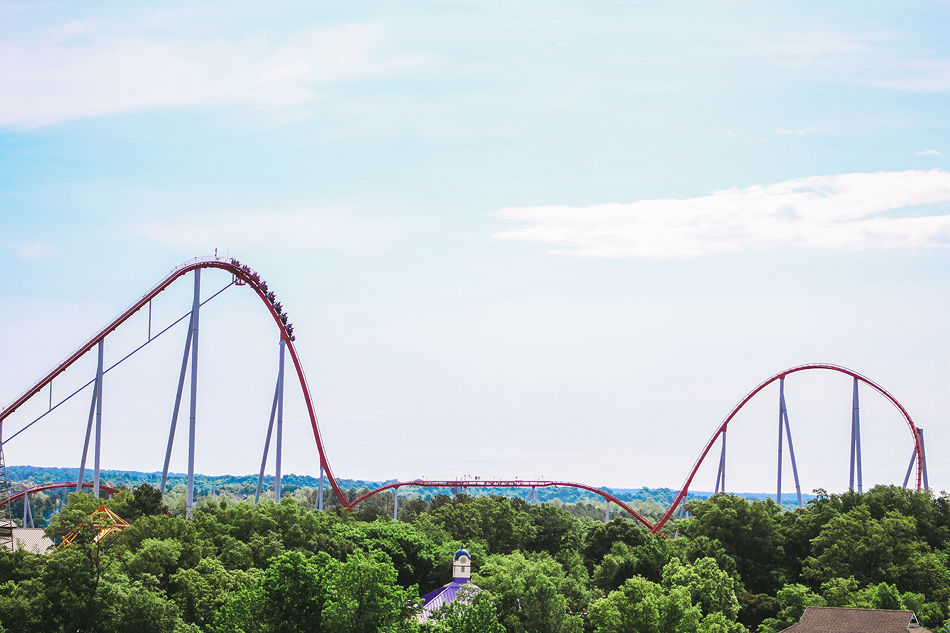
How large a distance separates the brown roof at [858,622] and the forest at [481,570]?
9.90 feet

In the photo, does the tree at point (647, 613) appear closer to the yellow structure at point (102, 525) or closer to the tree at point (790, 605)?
the tree at point (790, 605)

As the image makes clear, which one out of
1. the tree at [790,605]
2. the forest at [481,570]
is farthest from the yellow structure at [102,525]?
the tree at [790,605]

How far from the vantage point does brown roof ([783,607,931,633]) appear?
1457 inches

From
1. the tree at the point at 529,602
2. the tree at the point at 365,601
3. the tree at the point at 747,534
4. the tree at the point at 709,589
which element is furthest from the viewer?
the tree at the point at 747,534

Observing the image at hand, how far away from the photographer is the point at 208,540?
4503cm

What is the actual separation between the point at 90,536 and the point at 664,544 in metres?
30.6

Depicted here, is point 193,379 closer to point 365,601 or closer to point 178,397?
point 178,397

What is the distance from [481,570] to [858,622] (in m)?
15.2

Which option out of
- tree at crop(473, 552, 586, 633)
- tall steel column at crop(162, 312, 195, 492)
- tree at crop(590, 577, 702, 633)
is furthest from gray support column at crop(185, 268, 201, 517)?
tree at crop(590, 577, 702, 633)

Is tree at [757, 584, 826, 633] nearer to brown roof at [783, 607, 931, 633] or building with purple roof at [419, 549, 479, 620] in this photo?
brown roof at [783, 607, 931, 633]

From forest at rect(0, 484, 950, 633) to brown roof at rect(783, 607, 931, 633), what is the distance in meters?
3.02

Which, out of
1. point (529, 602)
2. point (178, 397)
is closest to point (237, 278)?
point (178, 397)

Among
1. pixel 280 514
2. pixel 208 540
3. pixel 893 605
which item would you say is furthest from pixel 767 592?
pixel 208 540

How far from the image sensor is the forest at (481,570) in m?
33.8
